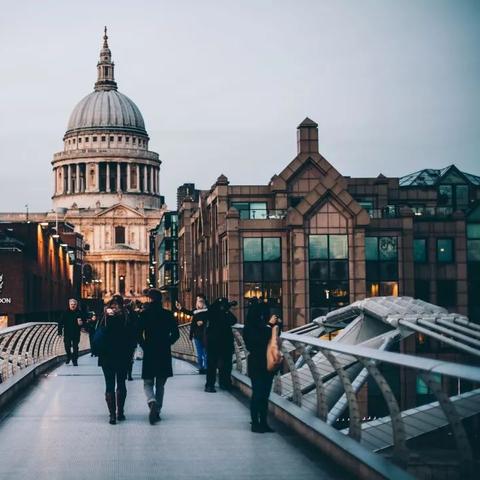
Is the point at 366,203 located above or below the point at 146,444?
above

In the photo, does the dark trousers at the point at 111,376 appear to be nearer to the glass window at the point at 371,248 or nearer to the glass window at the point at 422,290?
the glass window at the point at 371,248

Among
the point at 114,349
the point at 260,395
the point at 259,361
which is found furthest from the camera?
the point at 114,349

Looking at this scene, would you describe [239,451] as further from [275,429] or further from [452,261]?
[452,261]

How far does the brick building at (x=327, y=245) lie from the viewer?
6312 centimetres

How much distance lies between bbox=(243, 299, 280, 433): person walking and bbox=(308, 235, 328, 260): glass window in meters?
49.4

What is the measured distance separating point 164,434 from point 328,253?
50.2 meters

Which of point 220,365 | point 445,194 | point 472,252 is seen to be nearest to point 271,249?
point 472,252

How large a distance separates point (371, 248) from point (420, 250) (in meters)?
4.00

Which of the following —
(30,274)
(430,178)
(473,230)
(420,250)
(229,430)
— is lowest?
(229,430)

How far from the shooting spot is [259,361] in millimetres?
14352

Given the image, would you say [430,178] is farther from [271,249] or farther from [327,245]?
[271,249]

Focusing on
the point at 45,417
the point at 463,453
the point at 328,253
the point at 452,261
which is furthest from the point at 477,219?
the point at 463,453

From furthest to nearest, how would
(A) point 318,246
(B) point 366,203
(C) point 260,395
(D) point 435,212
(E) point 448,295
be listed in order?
(B) point 366,203
(D) point 435,212
(E) point 448,295
(A) point 318,246
(C) point 260,395

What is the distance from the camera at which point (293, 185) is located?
222 feet
